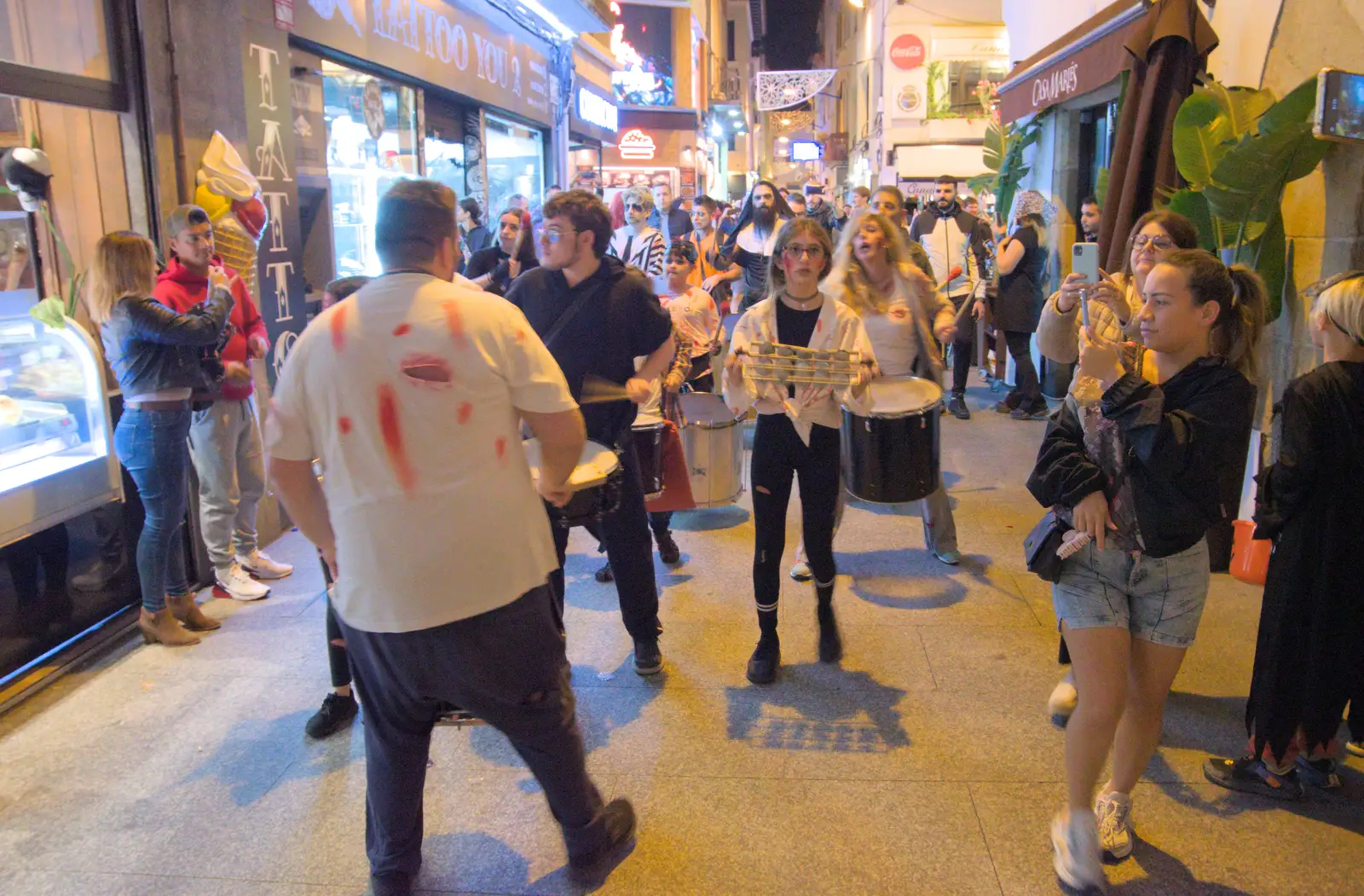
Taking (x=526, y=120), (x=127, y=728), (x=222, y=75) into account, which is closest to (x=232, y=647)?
(x=127, y=728)

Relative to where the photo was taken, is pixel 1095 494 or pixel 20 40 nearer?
pixel 1095 494

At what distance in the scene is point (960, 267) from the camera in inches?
363

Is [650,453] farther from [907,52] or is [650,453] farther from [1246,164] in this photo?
[907,52]

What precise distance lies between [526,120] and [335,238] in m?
5.73

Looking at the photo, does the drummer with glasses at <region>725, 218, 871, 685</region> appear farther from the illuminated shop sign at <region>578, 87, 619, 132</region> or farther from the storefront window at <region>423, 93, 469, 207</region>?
the illuminated shop sign at <region>578, 87, 619, 132</region>

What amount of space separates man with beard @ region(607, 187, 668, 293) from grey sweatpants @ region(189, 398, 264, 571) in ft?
10.6

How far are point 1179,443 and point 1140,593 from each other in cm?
42

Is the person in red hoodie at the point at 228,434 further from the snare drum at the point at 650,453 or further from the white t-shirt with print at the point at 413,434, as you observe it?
the white t-shirt with print at the point at 413,434

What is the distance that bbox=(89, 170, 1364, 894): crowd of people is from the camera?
2.32m

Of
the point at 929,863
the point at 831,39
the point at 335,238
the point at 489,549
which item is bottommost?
the point at 929,863

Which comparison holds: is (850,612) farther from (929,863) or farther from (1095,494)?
(1095,494)

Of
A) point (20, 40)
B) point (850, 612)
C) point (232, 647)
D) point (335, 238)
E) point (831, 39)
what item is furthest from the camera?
point (831, 39)

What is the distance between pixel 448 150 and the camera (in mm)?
9844

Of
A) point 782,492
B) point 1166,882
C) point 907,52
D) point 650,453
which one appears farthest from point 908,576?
point 907,52
